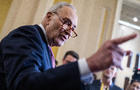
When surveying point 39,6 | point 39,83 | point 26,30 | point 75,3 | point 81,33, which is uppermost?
point 75,3

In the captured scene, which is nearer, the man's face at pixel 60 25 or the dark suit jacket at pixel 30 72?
the dark suit jacket at pixel 30 72

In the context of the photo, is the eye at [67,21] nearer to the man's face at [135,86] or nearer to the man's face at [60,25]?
the man's face at [60,25]

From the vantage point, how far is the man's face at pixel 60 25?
86cm

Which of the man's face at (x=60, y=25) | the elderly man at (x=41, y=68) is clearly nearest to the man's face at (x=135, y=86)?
the man's face at (x=60, y=25)

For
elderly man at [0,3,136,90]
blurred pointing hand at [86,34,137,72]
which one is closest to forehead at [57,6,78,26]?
elderly man at [0,3,136,90]

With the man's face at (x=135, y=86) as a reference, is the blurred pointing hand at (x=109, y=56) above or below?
above

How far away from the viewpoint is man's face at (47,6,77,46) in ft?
2.81

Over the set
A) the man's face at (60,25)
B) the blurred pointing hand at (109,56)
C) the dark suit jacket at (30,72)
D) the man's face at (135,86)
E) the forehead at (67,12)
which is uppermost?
the forehead at (67,12)

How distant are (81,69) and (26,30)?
0.30m

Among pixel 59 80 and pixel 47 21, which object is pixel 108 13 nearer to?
pixel 47 21

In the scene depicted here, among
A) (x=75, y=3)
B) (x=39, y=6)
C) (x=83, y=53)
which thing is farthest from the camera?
(x=75, y=3)

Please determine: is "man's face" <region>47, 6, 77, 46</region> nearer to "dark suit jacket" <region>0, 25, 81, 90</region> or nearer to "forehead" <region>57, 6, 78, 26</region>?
"forehead" <region>57, 6, 78, 26</region>

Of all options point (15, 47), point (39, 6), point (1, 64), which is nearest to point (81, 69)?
point (15, 47)

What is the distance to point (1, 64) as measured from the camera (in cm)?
60
